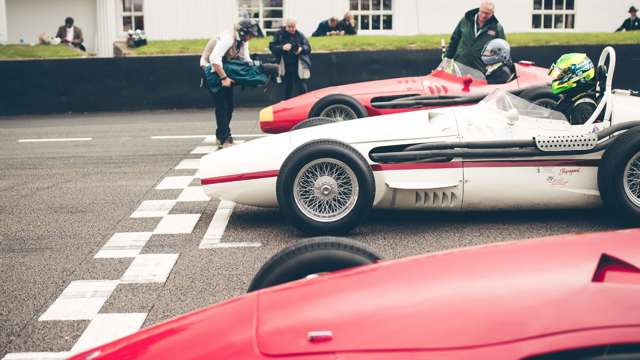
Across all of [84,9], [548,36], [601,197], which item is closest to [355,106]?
[601,197]

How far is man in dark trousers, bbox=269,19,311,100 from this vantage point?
14.5 metres

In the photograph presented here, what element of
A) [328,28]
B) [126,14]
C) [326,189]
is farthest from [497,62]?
[126,14]

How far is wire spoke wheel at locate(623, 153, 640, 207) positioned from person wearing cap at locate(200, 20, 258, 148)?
235 inches

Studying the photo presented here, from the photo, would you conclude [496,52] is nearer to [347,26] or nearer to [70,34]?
[347,26]

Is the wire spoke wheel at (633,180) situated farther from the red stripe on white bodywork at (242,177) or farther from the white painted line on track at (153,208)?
the white painted line on track at (153,208)

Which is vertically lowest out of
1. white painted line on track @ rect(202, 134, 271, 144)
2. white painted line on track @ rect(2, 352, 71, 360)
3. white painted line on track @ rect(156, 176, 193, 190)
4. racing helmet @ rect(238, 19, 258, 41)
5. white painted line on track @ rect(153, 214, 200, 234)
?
white painted line on track @ rect(202, 134, 271, 144)

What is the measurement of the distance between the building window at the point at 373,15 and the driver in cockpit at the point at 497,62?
49.3ft

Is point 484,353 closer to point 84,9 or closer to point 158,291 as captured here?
point 158,291

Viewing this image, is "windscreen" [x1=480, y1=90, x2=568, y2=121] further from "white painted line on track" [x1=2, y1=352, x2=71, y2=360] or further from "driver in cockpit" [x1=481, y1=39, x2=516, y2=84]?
"white painted line on track" [x1=2, y1=352, x2=71, y2=360]

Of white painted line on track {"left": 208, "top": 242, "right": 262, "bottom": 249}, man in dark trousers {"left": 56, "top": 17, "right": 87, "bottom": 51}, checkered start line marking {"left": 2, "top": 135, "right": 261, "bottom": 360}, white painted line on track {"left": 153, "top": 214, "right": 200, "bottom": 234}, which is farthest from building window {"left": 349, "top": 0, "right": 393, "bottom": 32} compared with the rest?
white painted line on track {"left": 208, "top": 242, "right": 262, "bottom": 249}

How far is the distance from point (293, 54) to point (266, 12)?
11018 millimetres

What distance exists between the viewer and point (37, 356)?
4555 mm

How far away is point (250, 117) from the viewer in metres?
15.6

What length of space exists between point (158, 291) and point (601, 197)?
335 centimetres
